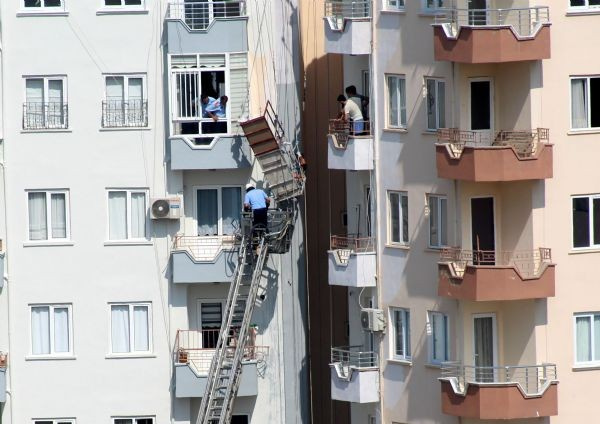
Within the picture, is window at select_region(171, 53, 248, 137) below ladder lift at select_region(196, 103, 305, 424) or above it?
above

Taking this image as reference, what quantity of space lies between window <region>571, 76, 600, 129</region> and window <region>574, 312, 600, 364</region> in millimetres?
5745

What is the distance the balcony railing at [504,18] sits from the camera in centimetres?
8556

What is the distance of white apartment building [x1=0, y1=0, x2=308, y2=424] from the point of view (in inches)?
3632

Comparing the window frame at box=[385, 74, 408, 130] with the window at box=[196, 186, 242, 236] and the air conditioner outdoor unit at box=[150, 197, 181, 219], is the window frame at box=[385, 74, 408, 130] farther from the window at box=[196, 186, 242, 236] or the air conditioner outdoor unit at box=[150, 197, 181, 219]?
Answer: the air conditioner outdoor unit at box=[150, 197, 181, 219]

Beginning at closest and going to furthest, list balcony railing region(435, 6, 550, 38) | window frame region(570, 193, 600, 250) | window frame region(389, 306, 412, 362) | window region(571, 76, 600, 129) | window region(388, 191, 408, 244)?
balcony railing region(435, 6, 550, 38) → window region(571, 76, 600, 129) → window frame region(570, 193, 600, 250) → window region(388, 191, 408, 244) → window frame region(389, 306, 412, 362)

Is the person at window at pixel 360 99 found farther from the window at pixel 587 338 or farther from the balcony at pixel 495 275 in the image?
the window at pixel 587 338

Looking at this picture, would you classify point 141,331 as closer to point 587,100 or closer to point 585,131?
point 585,131

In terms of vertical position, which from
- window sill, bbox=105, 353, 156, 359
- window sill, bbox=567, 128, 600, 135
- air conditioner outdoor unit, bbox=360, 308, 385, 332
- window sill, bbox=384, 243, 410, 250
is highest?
window sill, bbox=567, 128, 600, 135

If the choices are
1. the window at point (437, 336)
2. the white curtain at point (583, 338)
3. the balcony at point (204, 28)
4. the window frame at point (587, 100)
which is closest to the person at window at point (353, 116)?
the balcony at point (204, 28)

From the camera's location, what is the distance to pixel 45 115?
92.6 m

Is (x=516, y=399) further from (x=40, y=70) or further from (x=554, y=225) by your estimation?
(x=40, y=70)

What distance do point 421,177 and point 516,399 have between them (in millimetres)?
7656

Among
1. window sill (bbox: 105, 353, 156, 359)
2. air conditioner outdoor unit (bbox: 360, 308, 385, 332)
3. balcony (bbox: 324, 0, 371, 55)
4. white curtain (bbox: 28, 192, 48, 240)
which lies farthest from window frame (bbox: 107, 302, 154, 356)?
balcony (bbox: 324, 0, 371, 55)

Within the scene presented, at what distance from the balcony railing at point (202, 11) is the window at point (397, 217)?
7770 mm
